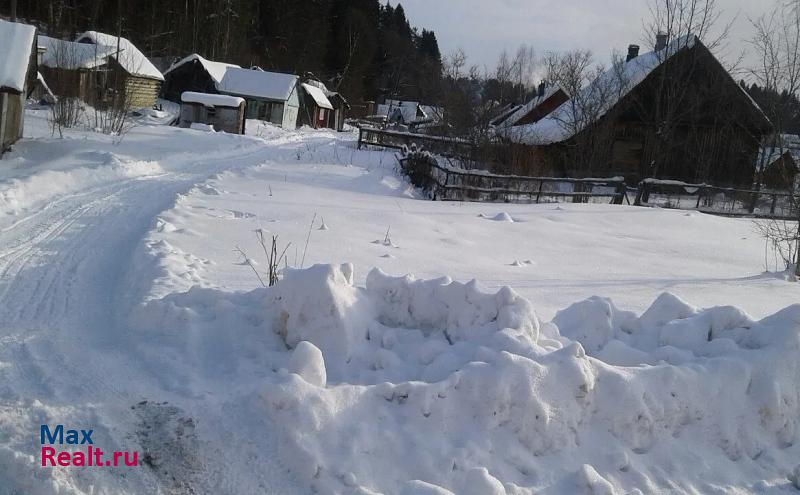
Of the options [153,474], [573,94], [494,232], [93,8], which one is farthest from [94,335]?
[93,8]

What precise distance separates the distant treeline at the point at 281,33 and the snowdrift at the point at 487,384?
38.9 metres

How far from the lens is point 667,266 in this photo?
10.7 m

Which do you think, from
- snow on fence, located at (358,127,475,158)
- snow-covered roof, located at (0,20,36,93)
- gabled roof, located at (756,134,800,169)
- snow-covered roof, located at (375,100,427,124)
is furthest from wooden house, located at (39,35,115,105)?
snow-covered roof, located at (375,100,427,124)

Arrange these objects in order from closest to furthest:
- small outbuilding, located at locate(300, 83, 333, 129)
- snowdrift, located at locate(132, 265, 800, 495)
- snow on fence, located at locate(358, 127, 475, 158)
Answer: snowdrift, located at locate(132, 265, 800, 495) → snow on fence, located at locate(358, 127, 475, 158) → small outbuilding, located at locate(300, 83, 333, 129)

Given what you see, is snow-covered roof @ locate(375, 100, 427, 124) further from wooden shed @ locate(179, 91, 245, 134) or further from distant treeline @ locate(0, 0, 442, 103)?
wooden shed @ locate(179, 91, 245, 134)

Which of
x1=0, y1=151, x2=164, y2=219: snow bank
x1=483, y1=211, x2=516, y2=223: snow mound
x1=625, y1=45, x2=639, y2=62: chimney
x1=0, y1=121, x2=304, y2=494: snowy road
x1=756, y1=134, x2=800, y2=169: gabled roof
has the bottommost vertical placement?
x1=0, y1=121, x2=304, y2=494: snowy road

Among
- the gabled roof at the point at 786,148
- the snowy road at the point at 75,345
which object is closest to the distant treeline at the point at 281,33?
the gabled roof at the point at 786,148

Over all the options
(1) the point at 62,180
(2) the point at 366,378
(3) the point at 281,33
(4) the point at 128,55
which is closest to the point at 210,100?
(4) the point at 128,55

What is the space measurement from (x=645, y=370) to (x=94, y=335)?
4.06 meters

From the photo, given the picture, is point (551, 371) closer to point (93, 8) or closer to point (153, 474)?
point (153, 474)

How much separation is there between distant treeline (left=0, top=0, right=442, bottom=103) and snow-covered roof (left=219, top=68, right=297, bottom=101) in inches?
328

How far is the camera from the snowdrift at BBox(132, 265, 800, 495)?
11.6ft

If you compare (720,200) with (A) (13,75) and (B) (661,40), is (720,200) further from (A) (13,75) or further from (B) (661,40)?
(A) (13,75)

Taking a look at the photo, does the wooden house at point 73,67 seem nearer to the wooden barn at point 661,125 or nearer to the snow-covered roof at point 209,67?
the snow-covered roof at point 209,67
